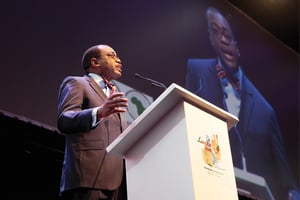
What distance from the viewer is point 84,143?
5.46 feet

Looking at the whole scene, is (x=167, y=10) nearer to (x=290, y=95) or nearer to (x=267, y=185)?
(x=267, y=185)

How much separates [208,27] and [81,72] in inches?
63.3

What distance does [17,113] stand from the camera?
2.18 m

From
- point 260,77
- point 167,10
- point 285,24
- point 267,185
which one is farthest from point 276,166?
point 285,24

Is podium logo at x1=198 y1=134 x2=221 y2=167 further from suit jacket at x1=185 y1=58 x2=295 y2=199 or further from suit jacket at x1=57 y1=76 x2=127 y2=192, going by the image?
suit jacket at x1=185 y1=58 x2=295 y2=199

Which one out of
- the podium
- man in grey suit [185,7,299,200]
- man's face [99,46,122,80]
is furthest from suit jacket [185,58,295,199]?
the podium

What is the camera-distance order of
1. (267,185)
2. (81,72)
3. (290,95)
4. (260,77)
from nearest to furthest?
(81,72) → (267,185) → (260,77) → (290,95)

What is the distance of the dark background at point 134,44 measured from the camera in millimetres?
2307

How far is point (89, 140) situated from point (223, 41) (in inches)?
96.2

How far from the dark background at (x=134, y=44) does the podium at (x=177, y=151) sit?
34.1 inches

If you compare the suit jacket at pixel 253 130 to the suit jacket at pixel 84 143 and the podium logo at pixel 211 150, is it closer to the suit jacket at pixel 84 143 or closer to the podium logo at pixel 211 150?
the suit jacket at pixel 84 143

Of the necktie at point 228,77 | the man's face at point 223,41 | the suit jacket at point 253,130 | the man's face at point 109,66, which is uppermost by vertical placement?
the man's face at point 223,41

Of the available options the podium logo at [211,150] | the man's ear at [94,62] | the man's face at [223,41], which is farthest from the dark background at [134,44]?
the podium logo at [211,150]

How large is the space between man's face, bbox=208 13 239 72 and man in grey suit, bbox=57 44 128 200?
212cm
